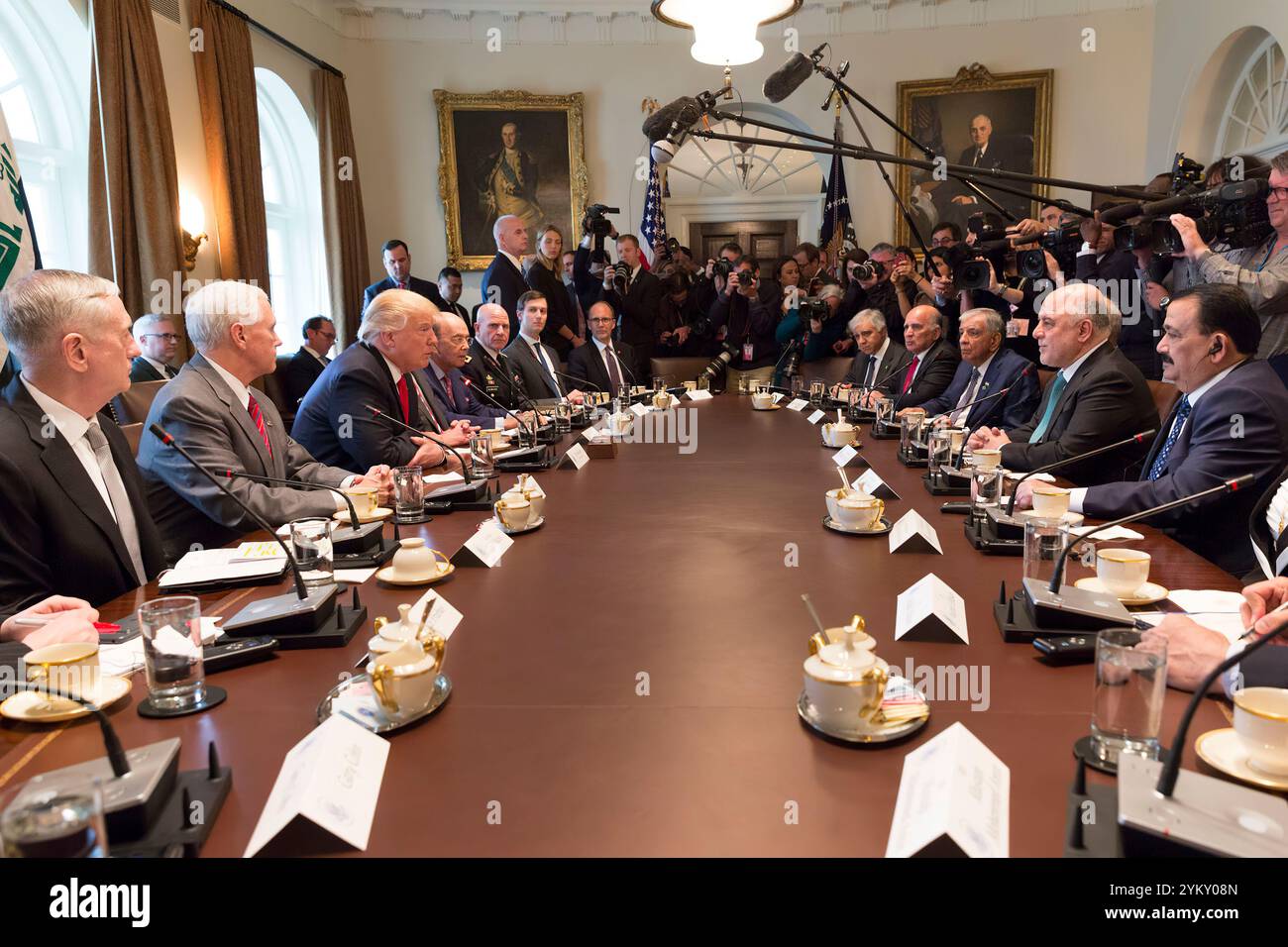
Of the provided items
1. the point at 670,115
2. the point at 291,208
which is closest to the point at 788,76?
the point at 670,115

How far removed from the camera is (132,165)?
5.23 m

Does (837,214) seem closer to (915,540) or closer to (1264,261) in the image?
(1264,261)

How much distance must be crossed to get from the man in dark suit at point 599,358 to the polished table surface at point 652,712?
13.9ft

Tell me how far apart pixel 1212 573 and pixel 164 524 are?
2508mm

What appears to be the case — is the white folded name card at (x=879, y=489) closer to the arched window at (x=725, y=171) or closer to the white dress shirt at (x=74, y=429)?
the white dress shirt at (x=74, y=429)

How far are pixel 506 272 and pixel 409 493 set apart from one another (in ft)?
14.3

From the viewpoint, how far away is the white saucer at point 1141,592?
4.81 ft

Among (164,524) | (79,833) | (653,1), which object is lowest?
(164,524)

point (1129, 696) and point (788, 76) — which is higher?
point (788, 76)

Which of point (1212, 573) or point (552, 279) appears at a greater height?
point (552, 279)

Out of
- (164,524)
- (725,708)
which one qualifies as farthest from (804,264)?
(725,708)

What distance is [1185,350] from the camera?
2.41 m

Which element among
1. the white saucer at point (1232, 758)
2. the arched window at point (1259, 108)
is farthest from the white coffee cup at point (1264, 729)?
the arched window at point (1259, 108)
